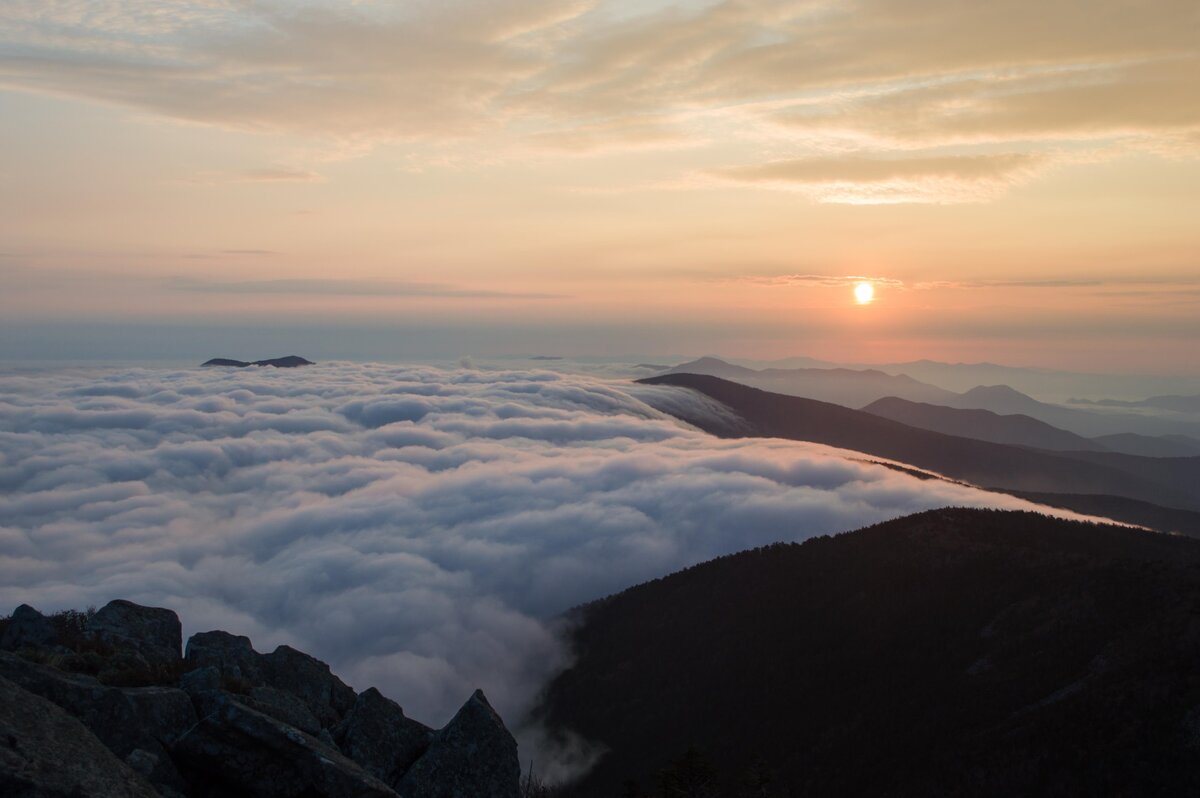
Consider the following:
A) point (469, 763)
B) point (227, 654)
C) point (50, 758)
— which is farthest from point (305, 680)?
point (50, 758)

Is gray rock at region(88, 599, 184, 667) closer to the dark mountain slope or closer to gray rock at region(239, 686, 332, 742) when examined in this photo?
gray rock at region(239, 686, 332, 742)

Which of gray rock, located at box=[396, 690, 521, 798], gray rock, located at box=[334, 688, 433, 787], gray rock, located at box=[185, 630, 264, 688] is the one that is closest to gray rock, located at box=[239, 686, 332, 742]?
gray rock, located at box=[334, 688, 433, 787]

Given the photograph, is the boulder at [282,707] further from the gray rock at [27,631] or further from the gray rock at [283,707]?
the gray rock at [27,631]

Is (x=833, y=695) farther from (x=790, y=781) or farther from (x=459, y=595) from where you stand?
(x=459, y=595)

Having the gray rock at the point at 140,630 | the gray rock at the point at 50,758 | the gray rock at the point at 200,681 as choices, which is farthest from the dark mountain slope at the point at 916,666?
the gray rock at the point at 50,758

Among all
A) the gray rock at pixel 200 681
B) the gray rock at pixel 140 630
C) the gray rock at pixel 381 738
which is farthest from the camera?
the gray rock at pixel 140 630

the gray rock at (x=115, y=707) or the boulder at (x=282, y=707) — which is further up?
the gray rock at (x=115, y=707)
